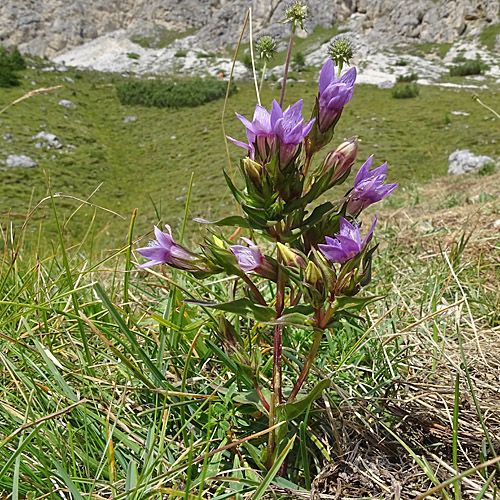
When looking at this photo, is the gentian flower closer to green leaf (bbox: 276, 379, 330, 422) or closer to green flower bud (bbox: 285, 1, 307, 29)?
green leaf (bbox: 276, 379, 330, 422)

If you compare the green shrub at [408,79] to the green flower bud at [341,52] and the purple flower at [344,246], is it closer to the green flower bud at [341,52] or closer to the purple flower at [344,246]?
the green flower bud at [341,52]

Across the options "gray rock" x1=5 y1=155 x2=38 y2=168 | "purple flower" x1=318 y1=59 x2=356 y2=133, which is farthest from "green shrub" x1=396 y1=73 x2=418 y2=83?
"purple flower" x1=318 y1=59 x2=356 y2=133

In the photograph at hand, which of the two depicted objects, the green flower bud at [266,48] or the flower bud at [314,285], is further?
the green flower bud at [266,48]

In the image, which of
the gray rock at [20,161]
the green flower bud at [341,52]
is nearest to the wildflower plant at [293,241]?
the green flower bud at [341,52]

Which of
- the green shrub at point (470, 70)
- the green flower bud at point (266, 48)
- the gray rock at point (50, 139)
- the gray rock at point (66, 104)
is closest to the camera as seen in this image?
the green flower bud at point (266, 48)

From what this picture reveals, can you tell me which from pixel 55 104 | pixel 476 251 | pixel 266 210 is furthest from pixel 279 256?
pixel 55 104

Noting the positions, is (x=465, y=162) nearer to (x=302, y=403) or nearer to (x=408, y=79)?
(x=302, y=403)
